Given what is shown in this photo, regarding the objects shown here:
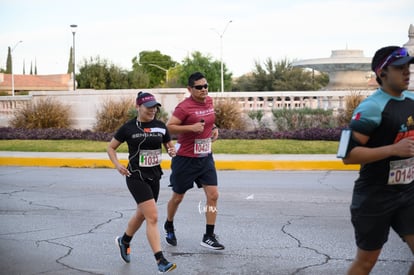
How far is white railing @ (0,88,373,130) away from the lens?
2398 cm

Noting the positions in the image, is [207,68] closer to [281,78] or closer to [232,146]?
[281,78]

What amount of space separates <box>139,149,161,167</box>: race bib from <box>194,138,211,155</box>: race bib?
2.92 ft

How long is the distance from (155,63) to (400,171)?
334 feet

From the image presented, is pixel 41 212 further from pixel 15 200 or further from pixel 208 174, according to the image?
pixel 208 174

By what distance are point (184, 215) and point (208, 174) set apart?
81.5 inches

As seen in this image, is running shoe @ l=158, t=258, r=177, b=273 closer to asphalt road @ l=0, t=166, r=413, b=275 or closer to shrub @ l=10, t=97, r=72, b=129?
asphalt road @ l=0, t=166, r=413, b=275

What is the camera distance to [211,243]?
22.6 ft

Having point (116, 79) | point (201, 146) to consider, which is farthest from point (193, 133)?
point (116, 79)

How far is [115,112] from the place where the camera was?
931 inches

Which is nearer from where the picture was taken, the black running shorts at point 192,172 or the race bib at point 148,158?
the race bib at point 148,158

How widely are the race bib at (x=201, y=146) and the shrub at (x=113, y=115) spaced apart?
54.2ft

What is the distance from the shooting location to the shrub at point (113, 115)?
2347 centimetres

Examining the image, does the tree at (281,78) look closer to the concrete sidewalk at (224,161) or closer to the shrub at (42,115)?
the shrub at (42,115)

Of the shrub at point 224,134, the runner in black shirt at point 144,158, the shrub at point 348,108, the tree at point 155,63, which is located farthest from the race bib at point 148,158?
the tree at point 155,63
